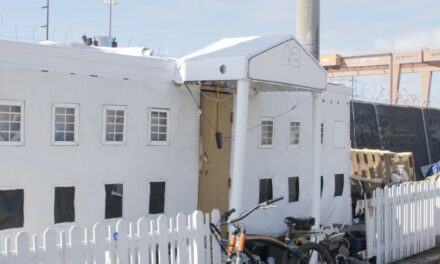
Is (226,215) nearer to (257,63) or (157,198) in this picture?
(157,198)

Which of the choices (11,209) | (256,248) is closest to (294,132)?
(256,248)

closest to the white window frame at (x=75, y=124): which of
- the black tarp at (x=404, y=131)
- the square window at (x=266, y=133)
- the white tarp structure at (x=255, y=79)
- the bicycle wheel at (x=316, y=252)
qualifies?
the white tarp structure at (x=255, y=79)

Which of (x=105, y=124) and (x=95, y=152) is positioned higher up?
(x=105, y=124)

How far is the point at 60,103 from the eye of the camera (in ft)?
18.6

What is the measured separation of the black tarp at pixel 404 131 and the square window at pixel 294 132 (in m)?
7.19

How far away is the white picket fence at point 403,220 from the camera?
7.58 meters

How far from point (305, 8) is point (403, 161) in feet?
18.0

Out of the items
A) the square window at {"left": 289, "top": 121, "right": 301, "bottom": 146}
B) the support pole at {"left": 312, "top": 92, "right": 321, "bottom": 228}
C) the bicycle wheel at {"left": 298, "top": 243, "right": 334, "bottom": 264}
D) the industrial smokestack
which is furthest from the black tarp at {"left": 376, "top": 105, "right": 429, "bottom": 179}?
the bicycle wheel at {"left": 298, "top": 243, "right": 334, "bottom": 264}

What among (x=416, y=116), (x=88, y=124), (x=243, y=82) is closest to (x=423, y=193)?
(x=243, y=82)

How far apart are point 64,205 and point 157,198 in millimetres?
1219

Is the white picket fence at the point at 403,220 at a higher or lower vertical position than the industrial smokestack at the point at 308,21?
lower

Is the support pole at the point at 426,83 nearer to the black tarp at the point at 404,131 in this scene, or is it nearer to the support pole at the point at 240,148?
the black tarp at the point at 404,131

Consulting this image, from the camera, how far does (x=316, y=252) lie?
22.4 feet

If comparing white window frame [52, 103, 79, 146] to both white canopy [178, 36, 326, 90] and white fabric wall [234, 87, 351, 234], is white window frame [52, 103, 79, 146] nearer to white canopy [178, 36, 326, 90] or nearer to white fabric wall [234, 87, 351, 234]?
white canopy [178, 36, 326, 90]
